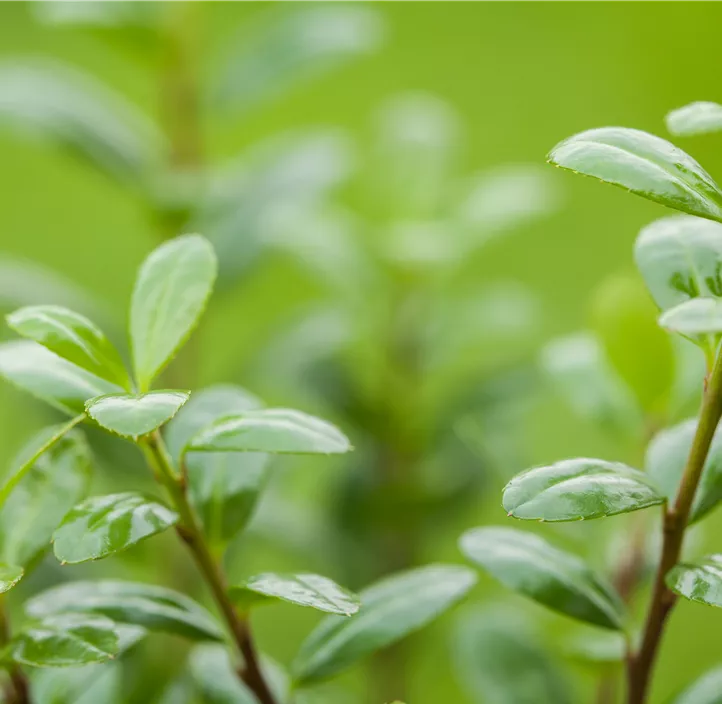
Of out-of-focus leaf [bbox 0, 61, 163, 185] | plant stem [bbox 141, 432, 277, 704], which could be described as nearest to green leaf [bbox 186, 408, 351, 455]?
plant stem [bbox 141, 432, 277, 704]

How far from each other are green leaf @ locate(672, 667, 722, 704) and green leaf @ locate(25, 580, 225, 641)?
179mm

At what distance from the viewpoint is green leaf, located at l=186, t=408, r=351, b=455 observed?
0.30 meters

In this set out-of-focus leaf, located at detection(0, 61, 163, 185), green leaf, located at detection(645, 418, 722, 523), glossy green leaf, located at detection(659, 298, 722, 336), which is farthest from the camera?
out-of-focus leaf, located at detection(0, 61, 163, 185)

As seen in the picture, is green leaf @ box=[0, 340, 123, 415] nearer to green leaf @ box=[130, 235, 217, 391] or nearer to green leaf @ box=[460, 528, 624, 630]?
green leaf @ box=[130, 235, 217, 391]

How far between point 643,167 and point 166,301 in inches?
6.3

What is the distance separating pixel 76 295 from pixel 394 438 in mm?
281

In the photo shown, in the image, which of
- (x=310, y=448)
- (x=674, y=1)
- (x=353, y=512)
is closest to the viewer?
(x=310, y=448)

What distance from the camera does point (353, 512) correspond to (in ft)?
2.56

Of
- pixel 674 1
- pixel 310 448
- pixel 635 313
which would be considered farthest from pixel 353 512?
pixel 674 1

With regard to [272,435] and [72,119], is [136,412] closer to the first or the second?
[272,435]

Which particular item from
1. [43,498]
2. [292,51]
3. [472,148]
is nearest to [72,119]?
[292,51]

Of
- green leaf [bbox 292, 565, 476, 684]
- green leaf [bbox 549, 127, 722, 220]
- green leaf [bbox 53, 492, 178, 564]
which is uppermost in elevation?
green leaf [bbox 549, 127, 722, 220]

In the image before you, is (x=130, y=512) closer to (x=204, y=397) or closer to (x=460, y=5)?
(x=204, y=397)

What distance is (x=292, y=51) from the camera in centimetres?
83
